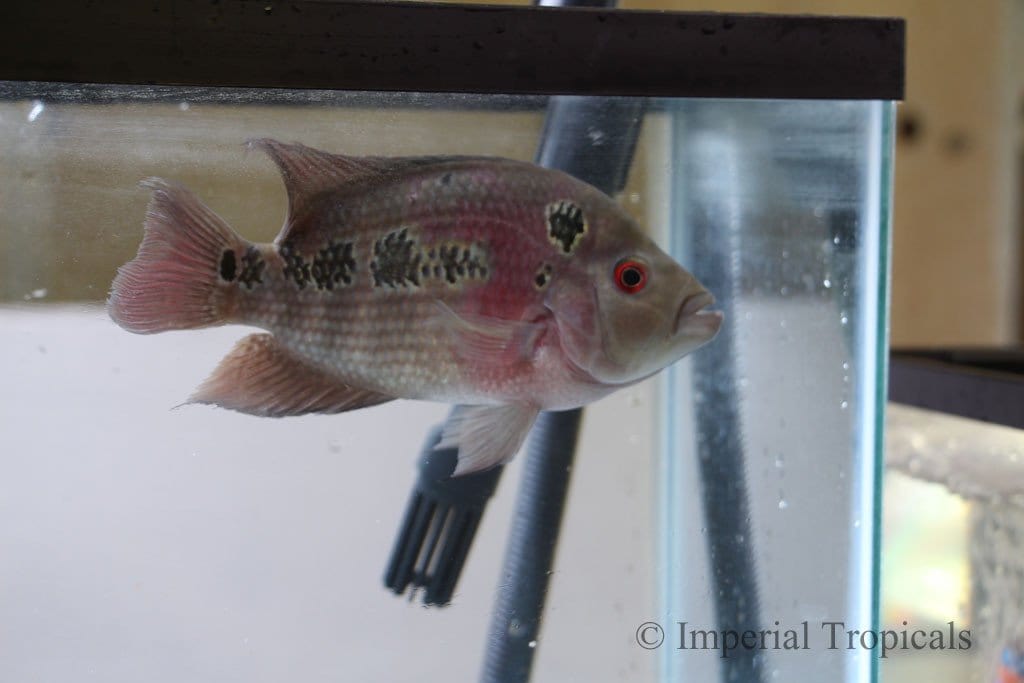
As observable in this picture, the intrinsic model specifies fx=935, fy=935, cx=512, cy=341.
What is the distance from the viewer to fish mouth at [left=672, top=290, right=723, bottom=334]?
472 mm

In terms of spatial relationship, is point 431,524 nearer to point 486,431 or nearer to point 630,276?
point 486,431

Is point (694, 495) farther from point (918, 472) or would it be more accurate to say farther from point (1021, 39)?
point (1021, 39)

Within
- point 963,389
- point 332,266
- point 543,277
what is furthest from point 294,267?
point 963,389

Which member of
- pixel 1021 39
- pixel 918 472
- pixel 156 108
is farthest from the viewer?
pixel 1021 39

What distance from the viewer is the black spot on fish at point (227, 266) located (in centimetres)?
46

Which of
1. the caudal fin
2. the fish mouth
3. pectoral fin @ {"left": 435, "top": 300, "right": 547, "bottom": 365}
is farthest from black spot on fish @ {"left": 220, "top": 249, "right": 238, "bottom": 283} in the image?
the fish mouth

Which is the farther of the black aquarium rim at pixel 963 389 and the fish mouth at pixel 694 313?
the black aquarium rim at pixel 963 389

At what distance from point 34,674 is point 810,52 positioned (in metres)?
0.53

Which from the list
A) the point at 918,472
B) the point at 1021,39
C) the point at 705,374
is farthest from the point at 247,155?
the point at 1021,39

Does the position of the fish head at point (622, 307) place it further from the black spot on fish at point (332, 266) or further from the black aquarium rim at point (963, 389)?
the black aquarium rim at point (963, 389)

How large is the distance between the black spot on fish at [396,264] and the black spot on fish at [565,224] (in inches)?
2.7

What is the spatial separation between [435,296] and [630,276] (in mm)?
98

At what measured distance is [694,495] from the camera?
52 cm

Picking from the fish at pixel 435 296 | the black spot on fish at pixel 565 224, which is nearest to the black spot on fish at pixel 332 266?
the fish at pixel 435 296
